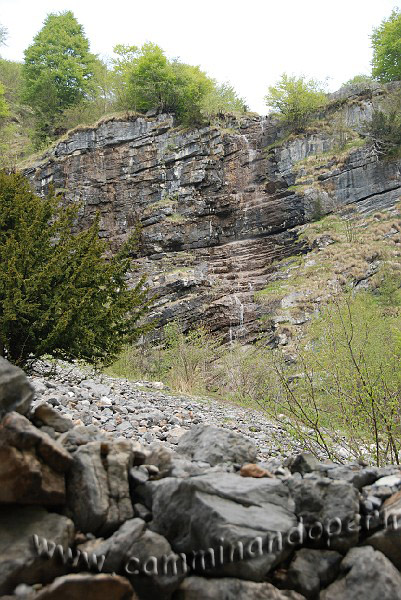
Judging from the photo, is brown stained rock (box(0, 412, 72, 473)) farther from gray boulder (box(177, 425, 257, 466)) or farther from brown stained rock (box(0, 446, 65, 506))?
gray boulder (box(177, 425, 257, 466))

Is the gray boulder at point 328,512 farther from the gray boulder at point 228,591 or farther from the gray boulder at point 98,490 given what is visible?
the gray boulder at point 98,490

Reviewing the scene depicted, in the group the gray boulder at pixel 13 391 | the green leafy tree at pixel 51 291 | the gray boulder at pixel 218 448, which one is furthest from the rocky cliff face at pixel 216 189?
the gray boulder at pixel 13 391

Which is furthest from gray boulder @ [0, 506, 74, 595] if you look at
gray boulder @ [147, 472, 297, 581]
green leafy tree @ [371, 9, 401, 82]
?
green leafy tree @ [371, 9, 401, 82]

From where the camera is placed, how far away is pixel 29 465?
1.97 meters

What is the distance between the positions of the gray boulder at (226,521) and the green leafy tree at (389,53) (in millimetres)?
35225

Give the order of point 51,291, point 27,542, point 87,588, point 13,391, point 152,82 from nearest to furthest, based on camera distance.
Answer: point 87,588, point 27,542, point 13,391, point 51,291, point 152,82

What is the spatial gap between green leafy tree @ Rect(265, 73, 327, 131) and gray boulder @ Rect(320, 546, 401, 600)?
30441 mm

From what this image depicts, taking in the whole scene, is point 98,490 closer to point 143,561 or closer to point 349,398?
point 143,561

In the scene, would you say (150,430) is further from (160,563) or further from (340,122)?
(340,122)

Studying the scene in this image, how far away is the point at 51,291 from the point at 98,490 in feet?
15.0

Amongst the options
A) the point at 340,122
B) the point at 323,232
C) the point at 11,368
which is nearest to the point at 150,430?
the point at 11,368

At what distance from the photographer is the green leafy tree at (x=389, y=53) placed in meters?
30.4

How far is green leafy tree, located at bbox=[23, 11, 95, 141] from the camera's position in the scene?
34281mm

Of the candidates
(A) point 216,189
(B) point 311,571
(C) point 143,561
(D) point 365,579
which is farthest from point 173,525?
(A) point 216,189
